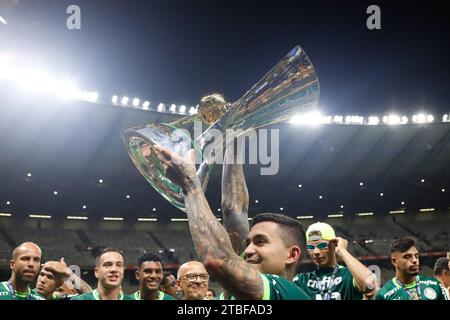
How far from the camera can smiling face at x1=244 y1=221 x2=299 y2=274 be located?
186 centimetres

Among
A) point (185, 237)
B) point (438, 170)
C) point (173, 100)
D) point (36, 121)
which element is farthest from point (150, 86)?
point (438, 170)

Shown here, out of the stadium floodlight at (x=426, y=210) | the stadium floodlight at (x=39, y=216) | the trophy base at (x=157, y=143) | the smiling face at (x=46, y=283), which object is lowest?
the stadium floodlight at (x=39, y=216)

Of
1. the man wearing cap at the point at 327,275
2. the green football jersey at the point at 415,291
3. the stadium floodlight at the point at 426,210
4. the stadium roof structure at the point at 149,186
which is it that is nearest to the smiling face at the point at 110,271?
the man wearing cap at the point at 327,275

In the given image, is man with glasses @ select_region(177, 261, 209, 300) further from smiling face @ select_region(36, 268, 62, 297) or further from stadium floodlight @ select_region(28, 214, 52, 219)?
stadium floodlight @ select_region(28, 214, 52, 219)

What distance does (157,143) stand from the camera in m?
1.88

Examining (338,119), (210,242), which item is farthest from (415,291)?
(338,119)

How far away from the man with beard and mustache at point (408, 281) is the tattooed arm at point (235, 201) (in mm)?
1688

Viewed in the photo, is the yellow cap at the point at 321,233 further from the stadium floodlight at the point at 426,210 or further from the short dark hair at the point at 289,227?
the stadium floodlight at the point at 426,210

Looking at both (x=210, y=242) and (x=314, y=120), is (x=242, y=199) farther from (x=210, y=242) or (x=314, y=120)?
(x=314, y=120)

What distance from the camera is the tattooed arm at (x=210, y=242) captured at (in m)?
1.62

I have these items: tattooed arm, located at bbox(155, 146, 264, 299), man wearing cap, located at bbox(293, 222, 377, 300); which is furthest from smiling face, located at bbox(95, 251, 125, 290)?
tattooed arm, located at bbox(155, 146, 264, 299)

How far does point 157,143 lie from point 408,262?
104 inches

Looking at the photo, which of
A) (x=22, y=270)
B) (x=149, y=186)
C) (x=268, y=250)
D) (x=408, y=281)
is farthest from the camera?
(x=149, y=186)

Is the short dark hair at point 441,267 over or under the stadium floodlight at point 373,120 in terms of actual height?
under
